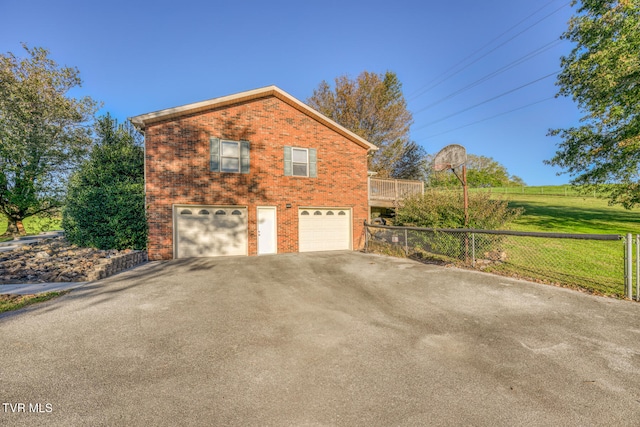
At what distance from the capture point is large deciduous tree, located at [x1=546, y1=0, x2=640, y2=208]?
38.5 ft

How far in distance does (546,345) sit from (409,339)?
1685 mm

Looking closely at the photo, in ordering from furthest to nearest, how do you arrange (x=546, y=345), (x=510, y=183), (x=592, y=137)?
(x=510, y=183) → (x=592, y=137) → (x=546, y=345)

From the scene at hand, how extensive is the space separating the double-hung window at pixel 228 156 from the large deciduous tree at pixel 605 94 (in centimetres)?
1561

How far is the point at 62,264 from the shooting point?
7.49 m

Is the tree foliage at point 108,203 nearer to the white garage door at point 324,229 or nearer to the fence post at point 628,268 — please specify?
the white garage door at point 324,229

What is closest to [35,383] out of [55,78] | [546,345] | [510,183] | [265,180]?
[546,345]

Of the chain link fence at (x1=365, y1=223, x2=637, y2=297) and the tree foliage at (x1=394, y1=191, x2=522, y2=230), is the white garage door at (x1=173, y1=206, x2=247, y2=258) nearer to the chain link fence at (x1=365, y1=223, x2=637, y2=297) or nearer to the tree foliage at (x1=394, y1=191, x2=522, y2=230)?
the chain link fence at (x1=365, y1=223, x2=637, y2=297)

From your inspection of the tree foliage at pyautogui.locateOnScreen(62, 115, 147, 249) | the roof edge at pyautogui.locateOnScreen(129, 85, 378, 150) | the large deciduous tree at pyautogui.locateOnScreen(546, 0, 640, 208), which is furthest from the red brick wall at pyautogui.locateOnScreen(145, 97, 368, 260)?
the large deciduous tree at pyautogui.locateOnScreen(546, 0, 640, 208)

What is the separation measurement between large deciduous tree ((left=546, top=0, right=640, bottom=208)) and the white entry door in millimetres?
15363

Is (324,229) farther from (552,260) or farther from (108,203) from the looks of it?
(108,203)

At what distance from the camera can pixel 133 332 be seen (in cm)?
386

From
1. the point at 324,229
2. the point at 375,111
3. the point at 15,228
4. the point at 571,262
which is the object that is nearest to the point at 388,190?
the point at 324,229

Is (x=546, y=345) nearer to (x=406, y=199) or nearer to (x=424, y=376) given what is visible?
(x=424, y=376)

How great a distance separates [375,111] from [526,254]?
18.5m
